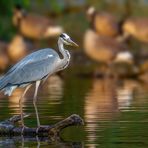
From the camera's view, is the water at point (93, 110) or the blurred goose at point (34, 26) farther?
the blurred goose at point (34, 26)

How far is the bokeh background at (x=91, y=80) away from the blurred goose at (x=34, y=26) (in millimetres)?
44

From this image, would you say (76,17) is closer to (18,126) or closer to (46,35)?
(46,35)

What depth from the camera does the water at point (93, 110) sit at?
392 inches

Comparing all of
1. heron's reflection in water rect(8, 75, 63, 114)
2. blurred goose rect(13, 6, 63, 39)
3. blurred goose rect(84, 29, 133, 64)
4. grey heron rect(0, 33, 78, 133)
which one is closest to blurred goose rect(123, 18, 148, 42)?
blurred goose rect(84, 29, 133, 64)

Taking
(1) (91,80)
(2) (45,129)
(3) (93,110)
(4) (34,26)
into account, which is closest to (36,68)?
(2) (45,129)

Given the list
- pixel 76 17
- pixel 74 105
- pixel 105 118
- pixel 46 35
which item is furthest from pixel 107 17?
pixel 105 118

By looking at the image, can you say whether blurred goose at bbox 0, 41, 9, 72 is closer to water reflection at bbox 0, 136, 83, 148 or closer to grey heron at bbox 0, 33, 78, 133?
grey heron at bbox 0, 33, 78, 133

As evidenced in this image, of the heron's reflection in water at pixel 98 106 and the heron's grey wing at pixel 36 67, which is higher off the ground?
the heron's grey wing at pixel 36 67

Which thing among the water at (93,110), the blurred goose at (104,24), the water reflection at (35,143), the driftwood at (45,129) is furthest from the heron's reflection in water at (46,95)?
the blurred goose at (104,24)

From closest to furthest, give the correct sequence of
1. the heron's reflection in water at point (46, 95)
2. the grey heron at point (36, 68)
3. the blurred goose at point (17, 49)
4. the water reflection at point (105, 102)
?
the water reflection at point (105, 102) → the grey heron at point (36, 68) → the heron's reflection in water at point (46, 95) → the blurred goose at point (17, 49)

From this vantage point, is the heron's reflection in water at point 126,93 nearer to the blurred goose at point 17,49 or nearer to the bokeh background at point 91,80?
the bokeh background at point 91,80

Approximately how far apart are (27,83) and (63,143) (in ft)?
5.59

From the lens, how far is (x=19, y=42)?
2448 cm

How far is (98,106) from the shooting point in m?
13.7
